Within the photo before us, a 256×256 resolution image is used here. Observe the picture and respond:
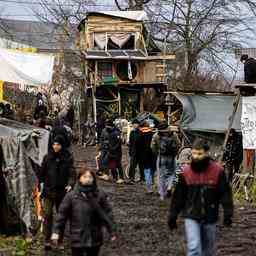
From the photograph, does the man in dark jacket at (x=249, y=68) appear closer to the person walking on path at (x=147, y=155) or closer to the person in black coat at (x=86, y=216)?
the person walking on path at (x=147, y=155)

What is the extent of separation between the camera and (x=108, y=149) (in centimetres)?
2003

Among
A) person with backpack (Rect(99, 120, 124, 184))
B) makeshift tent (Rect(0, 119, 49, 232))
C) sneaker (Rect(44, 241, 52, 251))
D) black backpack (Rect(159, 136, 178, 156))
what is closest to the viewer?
sneaker (Rect(44, 241, 52, 251))

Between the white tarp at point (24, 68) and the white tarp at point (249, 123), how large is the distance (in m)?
4.81

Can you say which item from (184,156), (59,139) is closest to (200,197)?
(59,139)

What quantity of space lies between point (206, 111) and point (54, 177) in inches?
352

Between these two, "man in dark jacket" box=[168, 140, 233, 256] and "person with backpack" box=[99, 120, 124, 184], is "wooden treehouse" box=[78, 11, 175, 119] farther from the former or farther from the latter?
"man in dark jacket" box=[168, 140, 233, 256]

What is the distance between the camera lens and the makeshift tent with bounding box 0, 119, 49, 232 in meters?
11.7

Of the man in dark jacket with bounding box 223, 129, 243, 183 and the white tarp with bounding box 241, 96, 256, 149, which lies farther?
the man in dark jacket with bounding box 223, 129, 243, 183

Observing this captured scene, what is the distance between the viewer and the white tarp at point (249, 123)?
17.1 meters

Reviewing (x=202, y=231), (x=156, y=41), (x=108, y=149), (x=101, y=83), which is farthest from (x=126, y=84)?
(x=202, y=231)

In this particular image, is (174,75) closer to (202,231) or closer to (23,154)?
(23,154)

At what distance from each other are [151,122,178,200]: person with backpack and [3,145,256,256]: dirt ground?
15.1 inches

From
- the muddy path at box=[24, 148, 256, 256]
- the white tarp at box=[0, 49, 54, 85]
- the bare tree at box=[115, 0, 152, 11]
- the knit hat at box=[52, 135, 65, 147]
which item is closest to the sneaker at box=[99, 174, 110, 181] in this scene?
the muddy path at box=[24, 148, 256, 256]

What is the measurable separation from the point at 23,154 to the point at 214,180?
4139 millimetres
